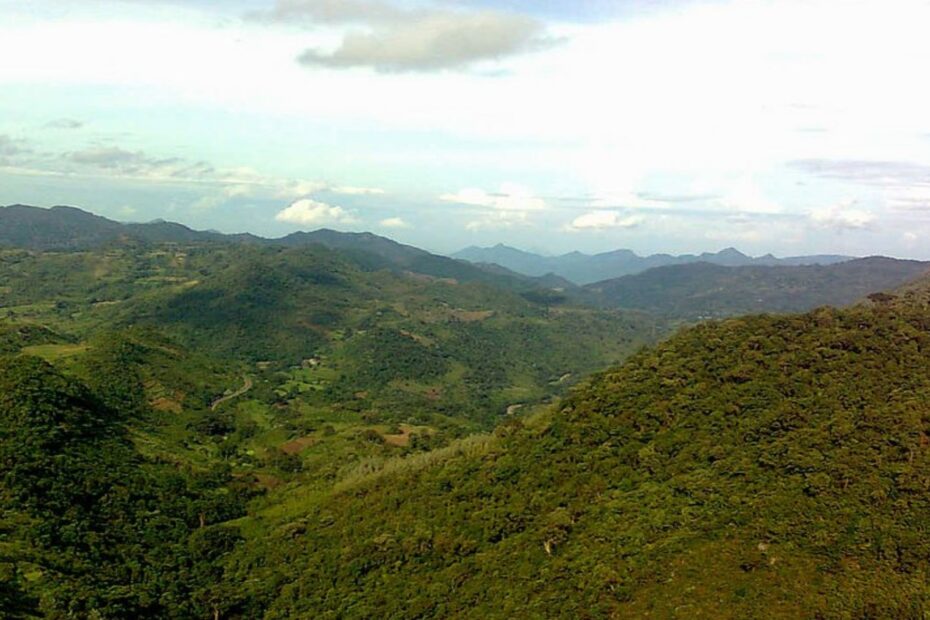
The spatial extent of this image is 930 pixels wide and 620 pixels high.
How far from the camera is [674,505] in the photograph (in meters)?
56.4

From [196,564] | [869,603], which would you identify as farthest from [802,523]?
[196,564]

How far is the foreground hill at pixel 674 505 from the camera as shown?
153ft

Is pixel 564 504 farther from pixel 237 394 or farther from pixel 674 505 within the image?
pixel 237 394

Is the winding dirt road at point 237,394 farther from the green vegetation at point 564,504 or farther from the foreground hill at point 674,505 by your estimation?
the foreground hill at point 674,505

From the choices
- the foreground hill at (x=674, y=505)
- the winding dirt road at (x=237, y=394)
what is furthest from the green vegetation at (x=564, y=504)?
the winding dirt road at (x=237, y=394)

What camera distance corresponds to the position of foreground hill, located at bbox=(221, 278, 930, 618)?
46.8m

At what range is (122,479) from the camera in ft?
247

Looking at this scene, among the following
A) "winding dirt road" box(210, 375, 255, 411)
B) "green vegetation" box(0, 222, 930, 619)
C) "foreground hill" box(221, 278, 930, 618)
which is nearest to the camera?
"foreground hill" box(221, 278, 930, 618)

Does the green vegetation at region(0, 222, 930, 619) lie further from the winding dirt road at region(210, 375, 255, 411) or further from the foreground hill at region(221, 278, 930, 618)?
the winding dirt road at region(210, 375, 255, 411)

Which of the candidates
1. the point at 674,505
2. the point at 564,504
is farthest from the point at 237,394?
the point at 674,505

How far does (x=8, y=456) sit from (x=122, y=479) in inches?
462

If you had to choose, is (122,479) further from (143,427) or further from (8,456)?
(143,427)

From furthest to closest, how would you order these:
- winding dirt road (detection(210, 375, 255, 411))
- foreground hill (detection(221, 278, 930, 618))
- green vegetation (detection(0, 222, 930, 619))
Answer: winding dirt road (detection(210, 375, 255, 411)) < green vegetation (detection(0, 222, 930, 619)) < foreground hill (detection(221, 278, 930, 618))

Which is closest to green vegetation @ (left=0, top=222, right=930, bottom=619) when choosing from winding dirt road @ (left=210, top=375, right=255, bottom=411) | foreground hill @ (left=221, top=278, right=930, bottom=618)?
foreground hill @ (left=221, top=278, right=930, bottom=618)
